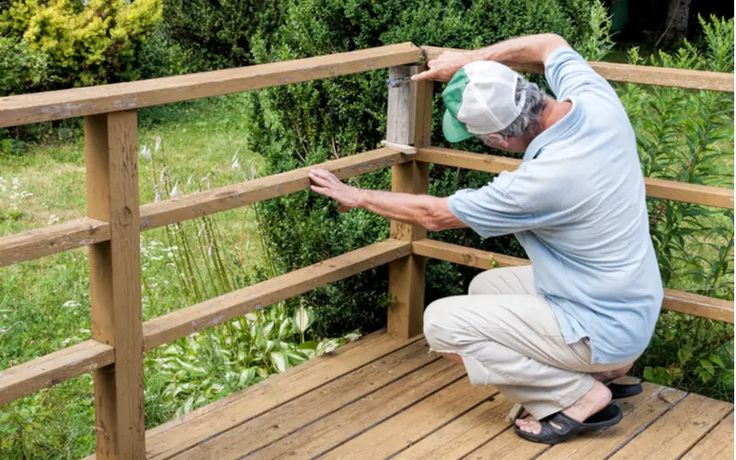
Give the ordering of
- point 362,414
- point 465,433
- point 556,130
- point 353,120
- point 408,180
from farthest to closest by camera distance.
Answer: point 353,120 < point 408,180 < point 362,414 < point 465,433 < point 556,130

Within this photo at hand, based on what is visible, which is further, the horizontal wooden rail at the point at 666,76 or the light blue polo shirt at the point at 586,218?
the horizontal wooden rail at the point at 666,76

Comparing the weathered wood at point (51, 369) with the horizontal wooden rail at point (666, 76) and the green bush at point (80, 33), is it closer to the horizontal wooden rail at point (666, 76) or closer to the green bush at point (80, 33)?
the horizontal wooden rail at point (666, 76)

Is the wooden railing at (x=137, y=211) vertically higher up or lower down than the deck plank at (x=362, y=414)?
higher up

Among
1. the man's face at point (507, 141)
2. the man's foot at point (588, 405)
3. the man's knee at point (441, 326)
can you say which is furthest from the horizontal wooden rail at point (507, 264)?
the man's face at point (507, 141)

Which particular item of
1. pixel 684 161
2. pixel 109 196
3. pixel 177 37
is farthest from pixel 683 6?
pixel 109 196

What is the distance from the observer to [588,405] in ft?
13.4

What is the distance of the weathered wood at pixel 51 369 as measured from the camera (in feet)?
11.2

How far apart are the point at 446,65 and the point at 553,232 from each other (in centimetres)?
88

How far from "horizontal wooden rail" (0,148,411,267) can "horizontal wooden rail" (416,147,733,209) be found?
0.20 m

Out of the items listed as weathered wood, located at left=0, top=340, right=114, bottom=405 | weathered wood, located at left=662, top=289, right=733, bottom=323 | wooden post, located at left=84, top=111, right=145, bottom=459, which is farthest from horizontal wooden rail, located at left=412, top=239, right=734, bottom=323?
weathered wood, located at left=0, top=340, right=114, bottom=405

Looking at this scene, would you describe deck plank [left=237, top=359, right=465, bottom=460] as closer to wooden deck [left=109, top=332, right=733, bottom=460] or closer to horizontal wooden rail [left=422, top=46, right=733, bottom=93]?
wooden deck [left=109, top=332, right=733, bottom=460]

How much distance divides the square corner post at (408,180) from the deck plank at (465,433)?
2.36 ft

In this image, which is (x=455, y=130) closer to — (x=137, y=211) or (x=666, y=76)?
(x=666, y=76)

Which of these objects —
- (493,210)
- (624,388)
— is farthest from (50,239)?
(624,388)
